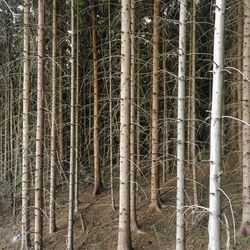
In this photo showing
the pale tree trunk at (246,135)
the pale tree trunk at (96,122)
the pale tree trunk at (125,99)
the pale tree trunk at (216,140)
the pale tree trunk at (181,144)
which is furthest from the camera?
the pale tree trunk at (96,122)

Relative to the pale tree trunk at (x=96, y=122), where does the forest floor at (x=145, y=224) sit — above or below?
below

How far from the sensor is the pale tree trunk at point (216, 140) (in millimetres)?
4367

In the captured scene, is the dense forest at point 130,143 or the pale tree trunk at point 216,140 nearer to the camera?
the pale tree trunk at point 216,140

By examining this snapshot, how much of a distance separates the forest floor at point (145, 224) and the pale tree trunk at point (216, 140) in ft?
14.9

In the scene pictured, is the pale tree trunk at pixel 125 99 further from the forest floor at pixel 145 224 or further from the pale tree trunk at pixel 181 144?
the pale tree trunk at pixel 181 144

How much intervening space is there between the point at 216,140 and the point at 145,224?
25.3 feet

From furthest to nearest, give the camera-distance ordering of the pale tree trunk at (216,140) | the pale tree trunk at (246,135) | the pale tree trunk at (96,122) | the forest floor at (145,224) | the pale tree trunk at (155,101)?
the pale tree trunk at (96,122), the pale tree trunk at (155,101), the forest floor at (145,224), the pale tree trunk at (246,135), the pale tree trunk at (216,140)

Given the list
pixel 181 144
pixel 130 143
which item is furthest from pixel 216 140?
pixel 130 143

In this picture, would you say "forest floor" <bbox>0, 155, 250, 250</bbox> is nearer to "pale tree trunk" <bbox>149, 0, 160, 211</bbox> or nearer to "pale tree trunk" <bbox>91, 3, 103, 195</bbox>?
"pale tree trunk" <bbox>91, 3, 103, 195</bbox>

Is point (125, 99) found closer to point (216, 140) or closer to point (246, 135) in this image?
point (246, 135)

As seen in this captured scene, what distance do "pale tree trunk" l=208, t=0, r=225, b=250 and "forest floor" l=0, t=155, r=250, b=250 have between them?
455 cm

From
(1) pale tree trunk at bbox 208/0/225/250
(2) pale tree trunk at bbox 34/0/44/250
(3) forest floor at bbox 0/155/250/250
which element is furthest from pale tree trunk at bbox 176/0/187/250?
(2) pale tree trunk at bbox 34/0/44/250

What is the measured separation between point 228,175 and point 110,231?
4.94 meters

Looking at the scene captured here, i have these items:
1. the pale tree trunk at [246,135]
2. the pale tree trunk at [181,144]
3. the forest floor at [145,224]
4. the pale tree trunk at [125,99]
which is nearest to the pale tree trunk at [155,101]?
the forest floor at [145,224]
